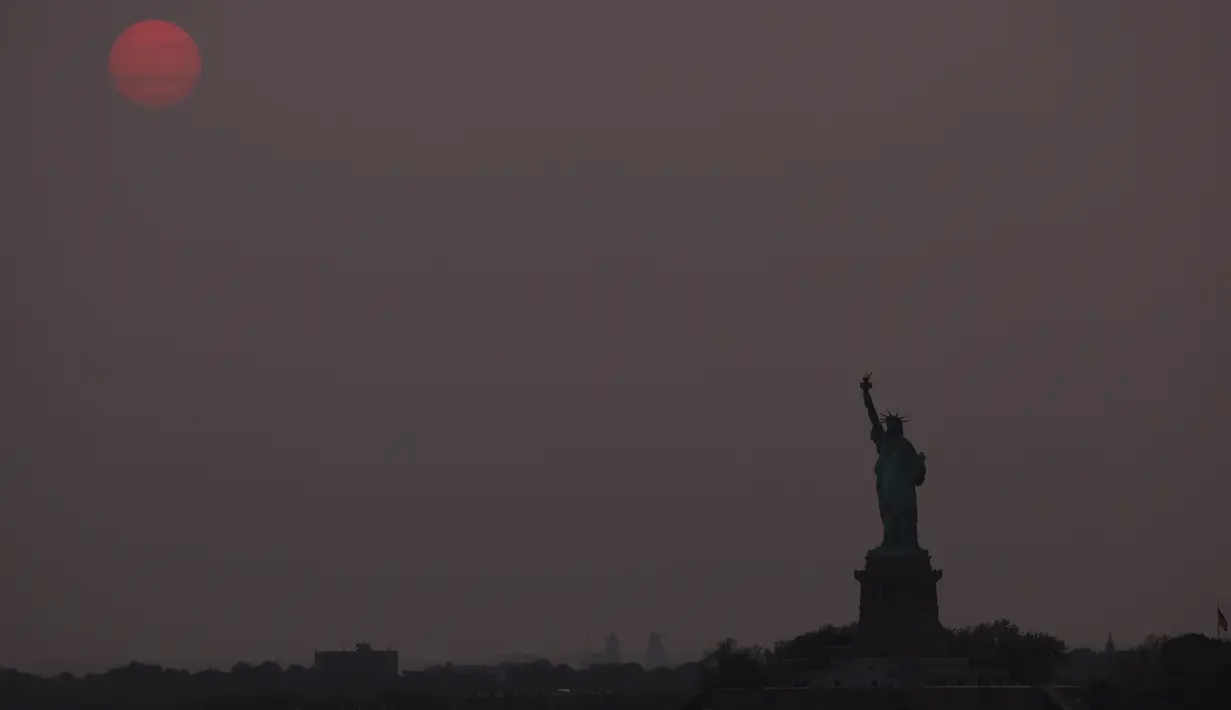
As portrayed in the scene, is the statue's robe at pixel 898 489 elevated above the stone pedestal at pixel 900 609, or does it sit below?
above

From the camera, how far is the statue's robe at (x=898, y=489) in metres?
102

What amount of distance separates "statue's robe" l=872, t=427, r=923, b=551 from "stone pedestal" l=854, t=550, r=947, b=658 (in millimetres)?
736

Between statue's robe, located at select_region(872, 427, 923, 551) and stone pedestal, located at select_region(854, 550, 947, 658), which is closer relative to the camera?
stone pedestal, located at select_region(854, 550, 947, 658)

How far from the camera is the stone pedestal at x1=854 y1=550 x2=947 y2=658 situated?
99.8 metres

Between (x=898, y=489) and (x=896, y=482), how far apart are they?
254 mm

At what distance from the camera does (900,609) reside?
100 metres

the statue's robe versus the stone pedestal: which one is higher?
the statue's robe

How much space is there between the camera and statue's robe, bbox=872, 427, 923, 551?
102 metres

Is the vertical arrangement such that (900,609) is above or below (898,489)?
below

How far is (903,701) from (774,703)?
456 centimetres

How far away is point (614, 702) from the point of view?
187 meters

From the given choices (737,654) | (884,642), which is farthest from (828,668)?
(737,654)

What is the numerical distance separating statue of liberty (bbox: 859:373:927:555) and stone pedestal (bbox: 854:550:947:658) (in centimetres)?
57

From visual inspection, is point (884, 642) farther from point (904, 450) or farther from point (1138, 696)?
point (1138, 696)
